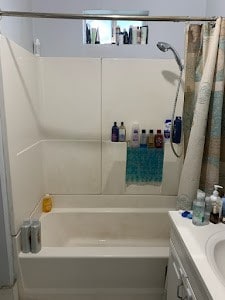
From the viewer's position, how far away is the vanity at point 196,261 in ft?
2.80

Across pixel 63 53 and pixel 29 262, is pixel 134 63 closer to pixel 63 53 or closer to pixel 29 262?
pixel 63 53

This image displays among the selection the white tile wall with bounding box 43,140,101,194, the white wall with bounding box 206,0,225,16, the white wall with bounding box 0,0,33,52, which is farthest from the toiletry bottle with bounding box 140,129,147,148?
the white wall with bounding box 0,0,33,52

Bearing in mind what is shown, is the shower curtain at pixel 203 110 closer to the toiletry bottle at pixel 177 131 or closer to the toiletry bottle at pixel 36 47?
the toiletry bottle at pixel 177 131

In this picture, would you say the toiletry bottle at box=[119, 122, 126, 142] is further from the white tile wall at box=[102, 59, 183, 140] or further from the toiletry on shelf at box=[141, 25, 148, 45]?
the toiletry on shelf at box=[141, 25, 148, 45]

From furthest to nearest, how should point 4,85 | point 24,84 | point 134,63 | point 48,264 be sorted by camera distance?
1. point 134,63
2. point 24,84
3. point 48,264
4. point 4,85

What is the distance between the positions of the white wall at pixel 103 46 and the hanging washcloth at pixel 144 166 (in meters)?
0.85

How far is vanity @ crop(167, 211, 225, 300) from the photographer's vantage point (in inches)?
33.5

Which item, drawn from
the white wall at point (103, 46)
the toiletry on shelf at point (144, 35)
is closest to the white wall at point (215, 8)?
the white wall at point (103, 46)

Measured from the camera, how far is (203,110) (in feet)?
4.57

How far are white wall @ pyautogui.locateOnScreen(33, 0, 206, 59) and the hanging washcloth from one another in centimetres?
85

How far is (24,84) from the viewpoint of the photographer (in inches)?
67.2

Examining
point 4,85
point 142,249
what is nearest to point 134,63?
point 4,85

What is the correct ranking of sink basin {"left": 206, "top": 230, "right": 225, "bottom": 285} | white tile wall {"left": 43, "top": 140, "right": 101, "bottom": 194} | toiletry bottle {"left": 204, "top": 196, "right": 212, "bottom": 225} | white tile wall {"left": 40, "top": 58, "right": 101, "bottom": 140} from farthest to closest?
white tile wall {"left": 43, "top": 140, "right": 101, "bottom": 194}
white tile wall {"left": 40, "top": 58, "right": 101, "bottom": 140}
toiletry bottle {"left": 204, "top": 196, "right": 212, "bottom": 225}
sink basin {"left": 206, "top": 230, "right": 225, "bottom": 285}

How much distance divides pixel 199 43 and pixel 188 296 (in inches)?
52.1
